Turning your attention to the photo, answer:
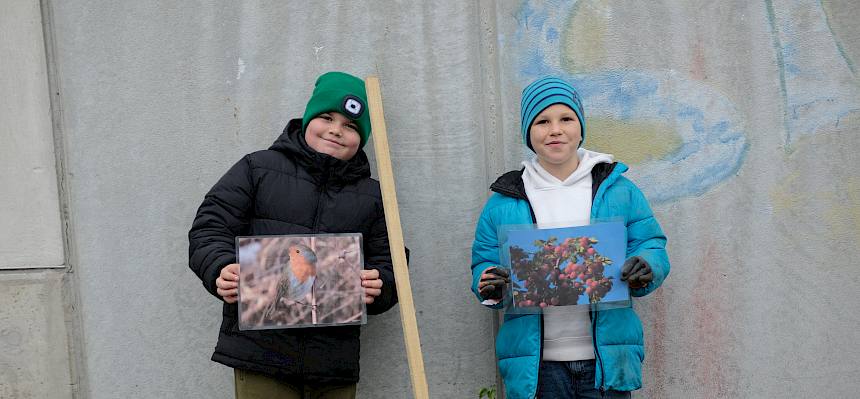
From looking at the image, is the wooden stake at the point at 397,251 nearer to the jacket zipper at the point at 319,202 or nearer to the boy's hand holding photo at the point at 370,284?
the boy's hand holding photo at the point at 370,284

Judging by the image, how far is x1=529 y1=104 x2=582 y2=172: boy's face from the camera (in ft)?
8.82

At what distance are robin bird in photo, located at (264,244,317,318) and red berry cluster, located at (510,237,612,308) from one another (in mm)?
658

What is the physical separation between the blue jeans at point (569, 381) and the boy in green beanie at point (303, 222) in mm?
576

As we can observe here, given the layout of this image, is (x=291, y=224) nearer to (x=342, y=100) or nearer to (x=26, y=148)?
(x=342, y=100)

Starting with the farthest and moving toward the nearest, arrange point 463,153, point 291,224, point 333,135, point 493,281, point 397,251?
point 463,153 < point 333,135 < point 291,224 < point 493,281 < point 397,251

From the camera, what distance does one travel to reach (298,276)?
98.1 inches

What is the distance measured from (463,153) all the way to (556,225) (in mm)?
792

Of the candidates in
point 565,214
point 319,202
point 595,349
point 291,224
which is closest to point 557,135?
point 565,214

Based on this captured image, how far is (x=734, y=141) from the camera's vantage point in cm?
331

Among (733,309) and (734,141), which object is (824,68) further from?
(733,309)

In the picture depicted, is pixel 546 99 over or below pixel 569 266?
over

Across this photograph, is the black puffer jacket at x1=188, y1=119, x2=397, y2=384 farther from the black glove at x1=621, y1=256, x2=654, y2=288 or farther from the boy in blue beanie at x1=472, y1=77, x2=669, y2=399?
the black glove at x1=621, y1=256, x2=654, y2=288

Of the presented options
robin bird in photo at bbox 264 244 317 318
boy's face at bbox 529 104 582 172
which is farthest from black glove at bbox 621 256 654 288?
robin bird in photo at bbox 264 244 317 318

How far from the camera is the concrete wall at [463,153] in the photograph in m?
3.15
